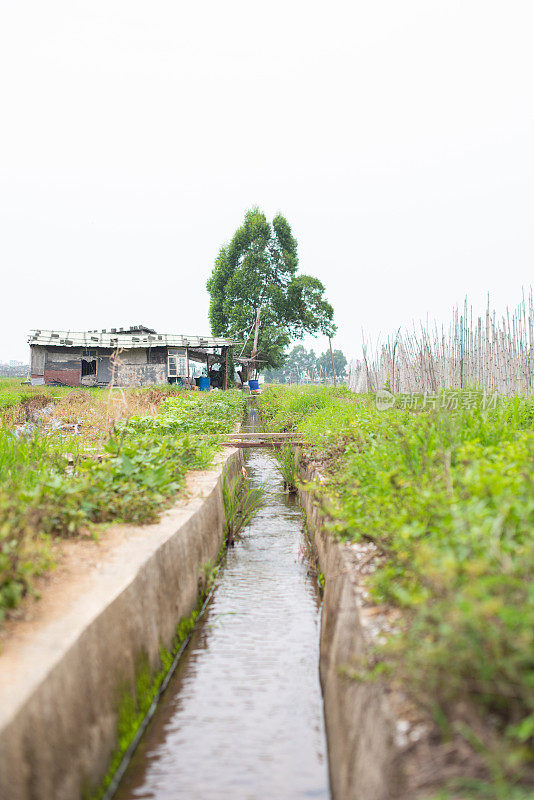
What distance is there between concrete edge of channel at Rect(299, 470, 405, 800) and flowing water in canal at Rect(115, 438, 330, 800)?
0.44ft

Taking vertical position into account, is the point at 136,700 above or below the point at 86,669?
below

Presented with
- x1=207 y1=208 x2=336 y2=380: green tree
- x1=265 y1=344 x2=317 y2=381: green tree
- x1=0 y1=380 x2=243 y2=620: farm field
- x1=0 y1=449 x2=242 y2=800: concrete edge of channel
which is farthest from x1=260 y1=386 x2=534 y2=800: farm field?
x1=265 y1=344 x2=317 y2=381: green tree

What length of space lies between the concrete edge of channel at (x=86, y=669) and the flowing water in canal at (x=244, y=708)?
26 centimetres

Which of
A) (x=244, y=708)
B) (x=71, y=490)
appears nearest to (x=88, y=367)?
(x=71, y=490)

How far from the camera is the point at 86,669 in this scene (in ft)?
7.55

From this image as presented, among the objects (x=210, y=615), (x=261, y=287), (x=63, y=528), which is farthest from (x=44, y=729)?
(x=261, y=287)

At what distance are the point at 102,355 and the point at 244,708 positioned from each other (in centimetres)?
2506

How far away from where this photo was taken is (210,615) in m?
4.41

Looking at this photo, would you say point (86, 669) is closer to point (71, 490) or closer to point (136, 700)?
point (136, 700)

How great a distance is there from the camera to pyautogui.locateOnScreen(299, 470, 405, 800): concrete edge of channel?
72.7 inches

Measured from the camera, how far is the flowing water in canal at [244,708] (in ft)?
8.36

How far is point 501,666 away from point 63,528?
274 cm

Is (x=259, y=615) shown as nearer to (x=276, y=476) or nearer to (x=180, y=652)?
(x=180, y=652)

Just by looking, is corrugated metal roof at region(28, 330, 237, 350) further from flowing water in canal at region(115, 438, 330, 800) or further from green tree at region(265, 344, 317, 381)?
green tree at region(265, 344, 317, 381)
